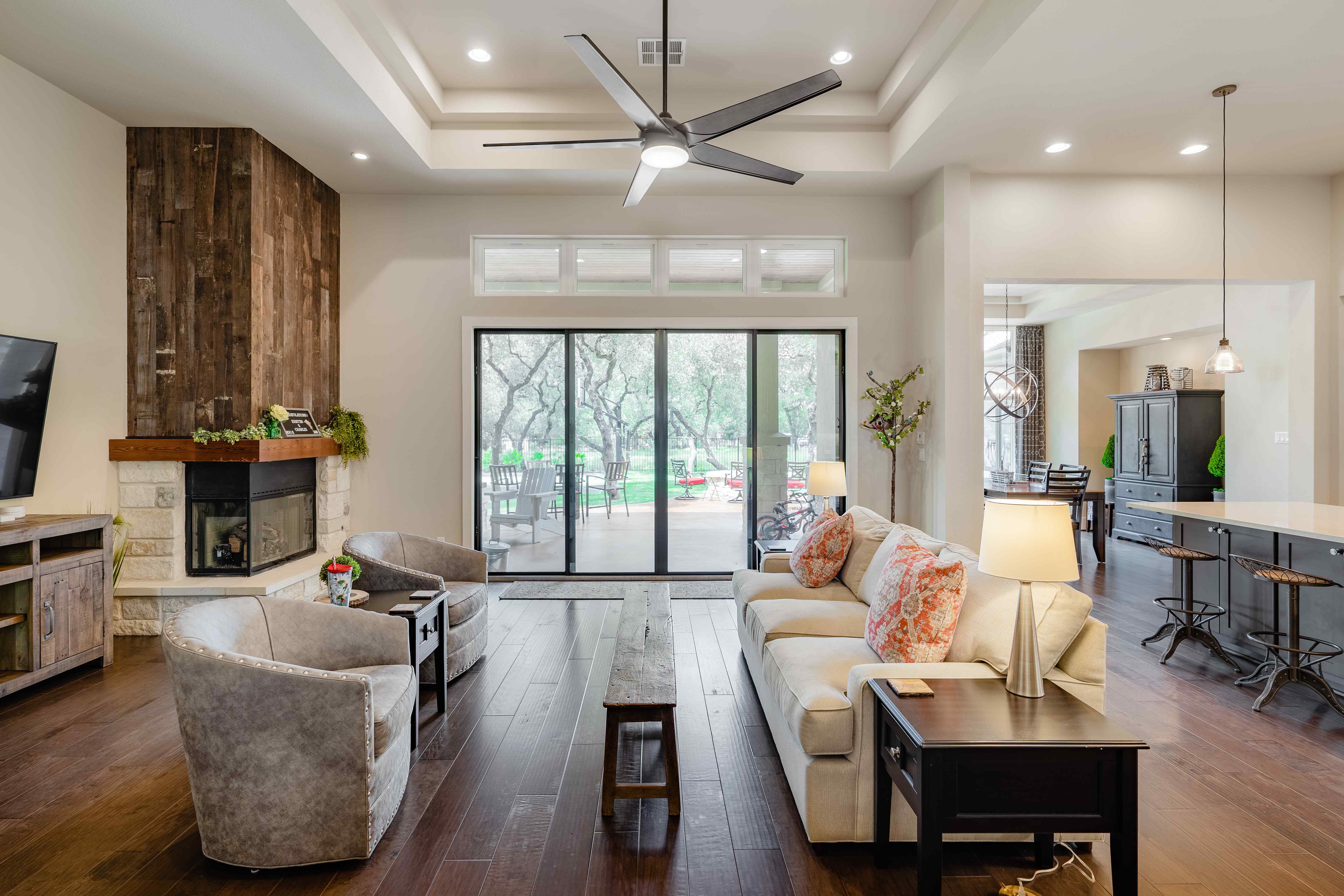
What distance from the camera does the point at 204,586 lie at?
4445 mm

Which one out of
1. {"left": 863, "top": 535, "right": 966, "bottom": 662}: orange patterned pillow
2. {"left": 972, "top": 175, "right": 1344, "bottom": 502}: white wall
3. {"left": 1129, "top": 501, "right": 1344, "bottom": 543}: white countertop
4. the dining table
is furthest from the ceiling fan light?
the dining table

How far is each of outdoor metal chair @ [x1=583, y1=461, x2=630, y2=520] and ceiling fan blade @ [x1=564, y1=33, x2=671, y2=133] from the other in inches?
132

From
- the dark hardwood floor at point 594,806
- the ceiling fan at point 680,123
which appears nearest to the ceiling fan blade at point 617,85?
the ceiling fan at point 680,123

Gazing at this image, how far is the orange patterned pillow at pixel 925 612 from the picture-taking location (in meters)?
2.38

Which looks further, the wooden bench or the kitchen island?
the kitchen island

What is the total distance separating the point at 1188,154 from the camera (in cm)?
504

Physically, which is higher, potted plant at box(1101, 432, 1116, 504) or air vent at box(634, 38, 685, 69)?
air vent at box(634, 38, 685, 69)

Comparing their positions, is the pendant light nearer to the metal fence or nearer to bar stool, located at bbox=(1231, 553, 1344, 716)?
bar stool, located at bbox=(1231, 553, 1344, 716)

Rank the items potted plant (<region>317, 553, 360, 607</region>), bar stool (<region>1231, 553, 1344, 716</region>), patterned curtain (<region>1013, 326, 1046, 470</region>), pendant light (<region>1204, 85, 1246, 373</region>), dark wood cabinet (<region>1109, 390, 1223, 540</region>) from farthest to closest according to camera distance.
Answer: patterned curtain (<region>1013, 326, 1046, 470</region>)
dark wood cabinet (<region>1109, 390, 1223, 540</region>)
pendant light (<region>1204, 85, 1246, 373</region>)
bar stool (<region>1231, 553, 1344, 716</region>)
potted plant (<region>317, 553, 360, 607</region>)

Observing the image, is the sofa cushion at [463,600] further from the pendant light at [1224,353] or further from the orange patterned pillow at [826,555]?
the pendant light at [1224,353]

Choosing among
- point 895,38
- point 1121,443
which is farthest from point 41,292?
point 1121,443

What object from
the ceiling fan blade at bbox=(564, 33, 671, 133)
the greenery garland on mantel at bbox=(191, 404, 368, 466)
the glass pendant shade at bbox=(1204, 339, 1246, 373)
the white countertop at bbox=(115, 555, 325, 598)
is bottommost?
the white countertop at bbox=(115, 555, 325, 598)

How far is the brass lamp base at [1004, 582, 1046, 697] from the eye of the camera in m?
2.04

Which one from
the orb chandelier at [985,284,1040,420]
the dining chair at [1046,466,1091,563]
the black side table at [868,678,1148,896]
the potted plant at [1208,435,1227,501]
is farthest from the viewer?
the orb chandelier at [985,284,1040,420]
